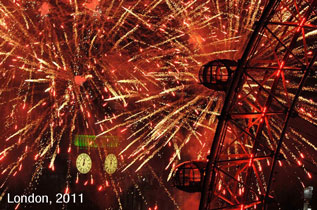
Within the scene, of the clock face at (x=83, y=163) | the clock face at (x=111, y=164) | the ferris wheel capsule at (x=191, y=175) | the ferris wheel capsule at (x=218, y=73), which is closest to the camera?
the ferris wheel capsule at (x=218, y=73)

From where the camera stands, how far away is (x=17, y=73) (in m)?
15.9

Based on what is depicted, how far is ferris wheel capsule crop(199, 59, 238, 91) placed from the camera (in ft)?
23.5

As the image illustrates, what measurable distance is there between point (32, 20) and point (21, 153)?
22.3 ft

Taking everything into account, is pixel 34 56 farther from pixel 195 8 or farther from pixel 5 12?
pixel 195 8

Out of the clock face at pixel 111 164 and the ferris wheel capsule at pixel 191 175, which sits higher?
the ferris wheel capsule at pixel 191 175

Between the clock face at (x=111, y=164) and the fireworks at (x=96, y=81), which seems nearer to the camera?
the fireworks at (x=96, y=81)

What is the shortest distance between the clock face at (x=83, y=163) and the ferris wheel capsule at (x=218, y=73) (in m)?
12.9

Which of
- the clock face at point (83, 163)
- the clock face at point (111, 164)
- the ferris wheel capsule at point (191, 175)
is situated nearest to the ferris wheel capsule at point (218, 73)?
the ferris wheel capsule at point (191, 175)

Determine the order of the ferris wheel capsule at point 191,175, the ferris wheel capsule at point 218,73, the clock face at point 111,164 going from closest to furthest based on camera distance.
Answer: the ferris wheel capsule at point 218,73
the ferris wheel capsule at point 191,175
the clock face at point 111,164

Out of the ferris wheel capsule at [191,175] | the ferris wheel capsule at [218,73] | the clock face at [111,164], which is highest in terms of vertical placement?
the ferris wheel capsule at [218,73]

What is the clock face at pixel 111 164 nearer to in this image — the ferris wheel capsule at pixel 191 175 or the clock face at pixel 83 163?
the clock face at pixel 83 163

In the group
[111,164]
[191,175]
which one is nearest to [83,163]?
[111,164]

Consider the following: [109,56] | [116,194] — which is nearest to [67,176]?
[116,194]

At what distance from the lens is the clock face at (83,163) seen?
63.8ft
